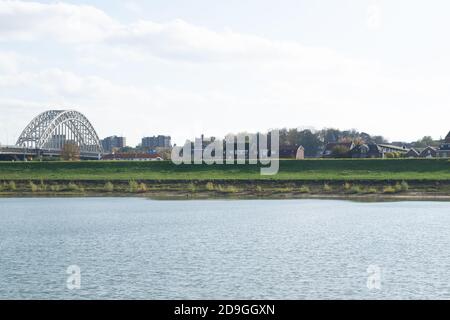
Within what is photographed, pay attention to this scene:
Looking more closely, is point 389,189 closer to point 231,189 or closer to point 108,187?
point 231,189

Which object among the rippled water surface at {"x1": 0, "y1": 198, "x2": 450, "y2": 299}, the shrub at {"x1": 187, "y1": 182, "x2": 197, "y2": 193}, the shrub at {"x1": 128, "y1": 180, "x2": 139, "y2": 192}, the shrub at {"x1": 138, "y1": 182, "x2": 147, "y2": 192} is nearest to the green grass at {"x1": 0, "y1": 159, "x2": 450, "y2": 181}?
the shrub at {"x1": 128, "y1": 180, "x2": 139, "y2": 192}

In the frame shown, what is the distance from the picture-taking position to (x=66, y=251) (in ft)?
128

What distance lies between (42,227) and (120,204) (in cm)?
2432

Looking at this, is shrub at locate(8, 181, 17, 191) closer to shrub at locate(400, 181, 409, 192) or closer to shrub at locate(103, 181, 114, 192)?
shrub at locate(103, 181, 114, 192)

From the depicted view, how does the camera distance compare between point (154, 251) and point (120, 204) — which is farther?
point (120, 204)

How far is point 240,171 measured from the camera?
10062 cm

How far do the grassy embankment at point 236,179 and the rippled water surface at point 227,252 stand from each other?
21.5m

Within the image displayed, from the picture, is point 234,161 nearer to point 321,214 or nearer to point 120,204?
point 120,204

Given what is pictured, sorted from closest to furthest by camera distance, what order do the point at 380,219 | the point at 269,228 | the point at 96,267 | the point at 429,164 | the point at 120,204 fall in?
the point at 96,267, the point at 269,228, the point at 380,219, the point at 120,204, the point at 429,164

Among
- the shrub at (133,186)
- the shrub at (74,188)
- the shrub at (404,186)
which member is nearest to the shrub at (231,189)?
the shrub at (133,186)

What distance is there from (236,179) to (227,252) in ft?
183

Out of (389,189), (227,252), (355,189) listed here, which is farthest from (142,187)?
(227,252)
